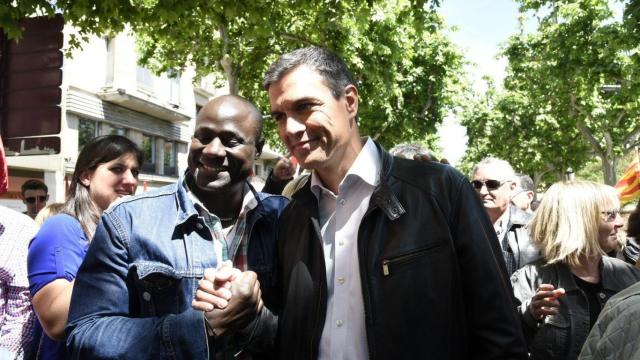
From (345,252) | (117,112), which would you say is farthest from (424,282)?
(117,112)

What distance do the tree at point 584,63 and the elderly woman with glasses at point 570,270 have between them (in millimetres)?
3799

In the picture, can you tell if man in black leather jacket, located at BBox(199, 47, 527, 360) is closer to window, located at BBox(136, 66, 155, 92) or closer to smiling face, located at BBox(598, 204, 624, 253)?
smiling face, located at BBox(598, 204, 624, 253)

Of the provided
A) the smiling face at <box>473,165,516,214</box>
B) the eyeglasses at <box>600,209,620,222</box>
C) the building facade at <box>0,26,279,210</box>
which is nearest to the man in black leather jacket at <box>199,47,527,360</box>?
the eyeglasses at <box>600,209,620,222</box>

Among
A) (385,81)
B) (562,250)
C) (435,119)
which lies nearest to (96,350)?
(562,250)

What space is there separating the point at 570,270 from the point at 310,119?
1887mm

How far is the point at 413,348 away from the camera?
1762mm

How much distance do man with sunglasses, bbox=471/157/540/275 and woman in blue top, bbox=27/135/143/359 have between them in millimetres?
2567

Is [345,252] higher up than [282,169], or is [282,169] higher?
[282,169]

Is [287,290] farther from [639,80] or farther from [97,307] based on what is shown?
[639,80]

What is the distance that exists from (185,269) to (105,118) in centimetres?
1944

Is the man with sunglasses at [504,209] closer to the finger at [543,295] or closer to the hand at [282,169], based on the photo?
the finger at [543,295]

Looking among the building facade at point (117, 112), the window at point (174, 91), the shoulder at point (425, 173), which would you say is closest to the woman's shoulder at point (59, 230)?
the shoulder at point (425, 173)

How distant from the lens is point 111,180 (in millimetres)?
3027

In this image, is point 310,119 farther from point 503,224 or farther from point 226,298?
point 503,224
